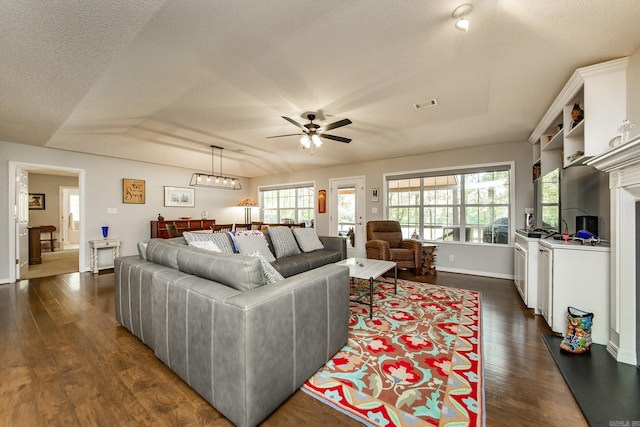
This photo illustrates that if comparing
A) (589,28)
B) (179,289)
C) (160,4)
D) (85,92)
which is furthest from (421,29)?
(85,92)

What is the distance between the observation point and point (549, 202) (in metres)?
3.14

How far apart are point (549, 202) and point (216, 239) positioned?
416cm

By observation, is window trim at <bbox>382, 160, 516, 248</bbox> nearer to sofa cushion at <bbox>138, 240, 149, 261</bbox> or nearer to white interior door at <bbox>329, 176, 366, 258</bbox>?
white interior door at <bbox>329, 176, 366, 258</bbox>

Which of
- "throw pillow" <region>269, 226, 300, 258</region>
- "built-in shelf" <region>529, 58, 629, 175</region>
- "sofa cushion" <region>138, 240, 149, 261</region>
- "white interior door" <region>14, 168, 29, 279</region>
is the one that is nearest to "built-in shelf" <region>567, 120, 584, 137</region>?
"built-in shelf" <region>529, 58, 629, 175</region>

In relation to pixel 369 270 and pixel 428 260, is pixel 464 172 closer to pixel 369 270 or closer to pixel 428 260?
pixel 428 260

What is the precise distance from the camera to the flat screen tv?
294cm

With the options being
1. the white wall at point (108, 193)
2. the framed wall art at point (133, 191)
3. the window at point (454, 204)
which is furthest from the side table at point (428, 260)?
the framed wall art at point (133, 191)

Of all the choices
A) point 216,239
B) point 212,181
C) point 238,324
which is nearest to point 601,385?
point 238,324

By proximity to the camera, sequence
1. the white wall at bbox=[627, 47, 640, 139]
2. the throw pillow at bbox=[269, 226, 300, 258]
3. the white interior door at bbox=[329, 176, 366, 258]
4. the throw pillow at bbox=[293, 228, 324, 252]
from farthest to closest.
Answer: the white interior door at bbox=[329, 176, 366, 258] → the throw pillow at bbox=[293, 228, 324, 252] → the throw pillow at bbox=[269, 226, 300, 258] → the white wall at bbox=[627, 47, 640, 139]

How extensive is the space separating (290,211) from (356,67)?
221 inches

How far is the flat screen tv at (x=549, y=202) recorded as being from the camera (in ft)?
9.65

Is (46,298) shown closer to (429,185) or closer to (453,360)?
(453,360)

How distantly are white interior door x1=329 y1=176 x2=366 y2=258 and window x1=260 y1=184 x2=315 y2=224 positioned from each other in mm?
789

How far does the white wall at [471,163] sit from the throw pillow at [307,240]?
181 cm
